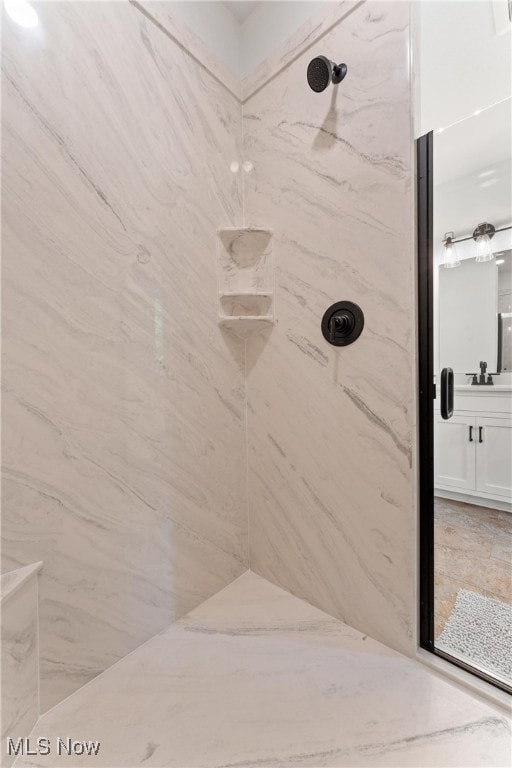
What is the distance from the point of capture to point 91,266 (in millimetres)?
981

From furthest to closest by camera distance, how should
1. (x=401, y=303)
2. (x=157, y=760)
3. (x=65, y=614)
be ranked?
(x=401, y=303) → (x=65, y=614) → (x=157, y=760)

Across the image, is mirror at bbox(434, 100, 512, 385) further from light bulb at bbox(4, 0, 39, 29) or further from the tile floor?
light bulb at bbox(4, 0, 39, 29)

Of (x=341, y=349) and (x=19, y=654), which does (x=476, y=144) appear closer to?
(x=341, y=349)

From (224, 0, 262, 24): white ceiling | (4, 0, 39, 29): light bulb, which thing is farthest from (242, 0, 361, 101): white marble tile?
(4, 0, 39, 29): light bulb

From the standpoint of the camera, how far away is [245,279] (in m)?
1.46

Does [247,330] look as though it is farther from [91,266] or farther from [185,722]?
[185,722]

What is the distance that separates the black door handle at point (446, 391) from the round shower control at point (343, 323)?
0.32 m

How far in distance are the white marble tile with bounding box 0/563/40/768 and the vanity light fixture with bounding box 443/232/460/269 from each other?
110 inches

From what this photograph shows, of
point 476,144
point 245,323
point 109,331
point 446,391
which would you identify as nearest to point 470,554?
point 446,391

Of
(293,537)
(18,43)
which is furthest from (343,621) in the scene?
(18,43)

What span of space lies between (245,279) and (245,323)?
0.68 ft

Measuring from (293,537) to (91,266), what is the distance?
1274 millimetres

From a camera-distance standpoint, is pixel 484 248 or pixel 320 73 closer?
pixel 320 73

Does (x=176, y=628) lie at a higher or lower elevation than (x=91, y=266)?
lower
